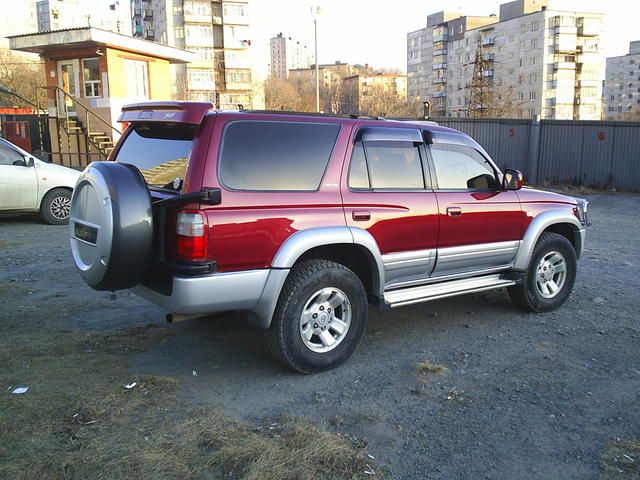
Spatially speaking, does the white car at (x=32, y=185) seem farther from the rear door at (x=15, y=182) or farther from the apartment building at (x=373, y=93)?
the apartment building at (x=373, y=93)

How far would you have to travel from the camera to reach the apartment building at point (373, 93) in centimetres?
7336

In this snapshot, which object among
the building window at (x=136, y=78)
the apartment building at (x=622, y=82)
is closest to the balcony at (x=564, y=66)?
the apartment building at (x=622, y=82)

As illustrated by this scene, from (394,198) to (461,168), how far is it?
1024mm

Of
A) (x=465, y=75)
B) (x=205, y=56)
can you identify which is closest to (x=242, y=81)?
(x=205, y=56)

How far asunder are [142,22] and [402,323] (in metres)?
111

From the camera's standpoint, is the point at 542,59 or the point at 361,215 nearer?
the point at 361,215

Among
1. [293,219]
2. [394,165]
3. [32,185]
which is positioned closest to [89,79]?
[32,185]

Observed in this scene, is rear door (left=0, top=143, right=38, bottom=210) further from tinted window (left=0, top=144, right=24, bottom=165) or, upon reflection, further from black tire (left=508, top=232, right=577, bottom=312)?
black tire (left=508, top=232, right=577, bottom=312)

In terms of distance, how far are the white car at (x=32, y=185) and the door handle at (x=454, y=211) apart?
28.2 ft

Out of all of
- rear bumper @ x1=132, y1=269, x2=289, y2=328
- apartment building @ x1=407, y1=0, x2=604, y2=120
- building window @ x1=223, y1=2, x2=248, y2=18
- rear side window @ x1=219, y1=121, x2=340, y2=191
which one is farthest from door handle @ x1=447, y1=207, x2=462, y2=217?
apartment building @ x1=407, y1=0, x2=604, y2=120

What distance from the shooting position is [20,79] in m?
45.3

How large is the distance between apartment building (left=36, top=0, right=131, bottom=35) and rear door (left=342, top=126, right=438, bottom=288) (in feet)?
196

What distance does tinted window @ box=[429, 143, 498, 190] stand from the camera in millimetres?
5242

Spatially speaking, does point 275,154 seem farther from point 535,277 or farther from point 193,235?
point 535,277
